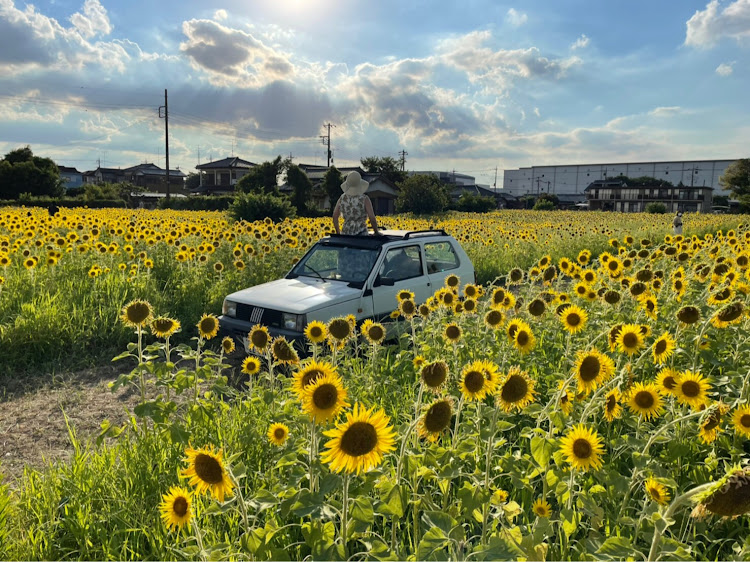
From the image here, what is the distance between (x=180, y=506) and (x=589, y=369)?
180cm

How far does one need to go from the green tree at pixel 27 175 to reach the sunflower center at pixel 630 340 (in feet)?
159

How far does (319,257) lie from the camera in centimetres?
682

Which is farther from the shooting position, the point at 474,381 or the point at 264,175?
the point at 264,175

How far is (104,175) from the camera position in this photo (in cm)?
9619

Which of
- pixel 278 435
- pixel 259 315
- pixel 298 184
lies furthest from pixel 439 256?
pixel 298 184

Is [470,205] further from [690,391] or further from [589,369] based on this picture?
[589,369]

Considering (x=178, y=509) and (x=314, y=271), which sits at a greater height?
(x=314, y=271)

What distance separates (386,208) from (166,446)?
175 ft

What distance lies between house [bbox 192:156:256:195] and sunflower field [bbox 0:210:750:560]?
211 feet

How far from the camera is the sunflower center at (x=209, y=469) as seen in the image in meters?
1.74

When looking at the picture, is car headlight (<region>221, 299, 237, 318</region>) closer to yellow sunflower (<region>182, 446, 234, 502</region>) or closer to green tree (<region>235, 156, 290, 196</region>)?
yellow sunflower (<region>182, 446, 234, 502</region>)

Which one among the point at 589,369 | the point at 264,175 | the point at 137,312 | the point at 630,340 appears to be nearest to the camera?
the point at 589,369

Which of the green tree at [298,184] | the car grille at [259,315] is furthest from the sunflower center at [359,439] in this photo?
the green tree at [298,184]

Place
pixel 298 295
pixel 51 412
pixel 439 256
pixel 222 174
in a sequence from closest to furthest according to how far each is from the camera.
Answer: pixel 51 412
pixel 298 295
pixel 439 256
pixel 222 174
